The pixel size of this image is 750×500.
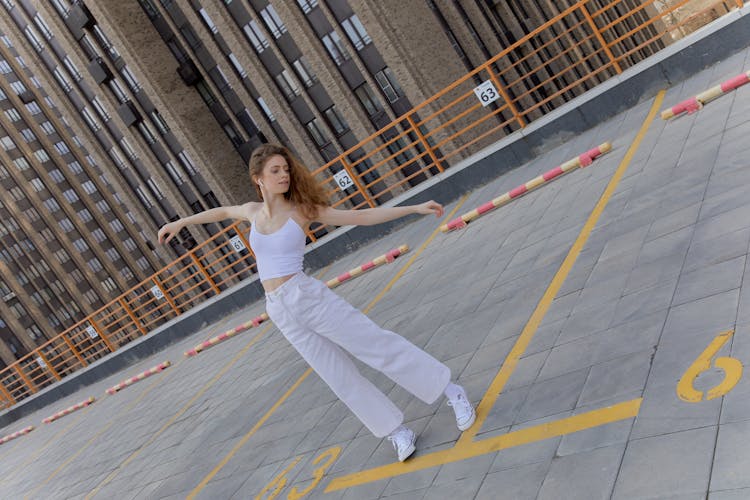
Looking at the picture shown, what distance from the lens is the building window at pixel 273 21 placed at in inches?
1462

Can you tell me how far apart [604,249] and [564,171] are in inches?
157

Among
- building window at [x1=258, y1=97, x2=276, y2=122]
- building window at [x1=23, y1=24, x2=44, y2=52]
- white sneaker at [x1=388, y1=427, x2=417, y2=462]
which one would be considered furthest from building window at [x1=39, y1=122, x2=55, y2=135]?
white sneaker at [x1=388, y1=427, x2=417, y2=462]

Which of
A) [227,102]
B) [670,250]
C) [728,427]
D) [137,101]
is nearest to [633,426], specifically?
[728,427]

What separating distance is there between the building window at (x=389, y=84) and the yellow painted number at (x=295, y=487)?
30454 mm

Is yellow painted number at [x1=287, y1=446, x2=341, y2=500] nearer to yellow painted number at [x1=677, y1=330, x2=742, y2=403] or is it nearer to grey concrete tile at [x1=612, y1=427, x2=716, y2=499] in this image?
grey concrete tile at [x1=612, y1=427, x2=716, y2=499]

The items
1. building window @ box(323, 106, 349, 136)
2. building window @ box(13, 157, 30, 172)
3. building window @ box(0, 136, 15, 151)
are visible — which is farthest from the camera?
building window @ box(13, 157, 30, 172)

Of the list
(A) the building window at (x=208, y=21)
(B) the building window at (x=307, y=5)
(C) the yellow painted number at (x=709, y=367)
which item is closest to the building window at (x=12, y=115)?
(A) the building window at (x=208, y=21)

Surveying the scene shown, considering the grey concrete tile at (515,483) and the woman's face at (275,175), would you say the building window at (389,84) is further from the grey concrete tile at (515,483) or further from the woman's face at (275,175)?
the grey concrete tile at (515,483)

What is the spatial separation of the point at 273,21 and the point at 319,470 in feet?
117

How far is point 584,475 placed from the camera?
334cm

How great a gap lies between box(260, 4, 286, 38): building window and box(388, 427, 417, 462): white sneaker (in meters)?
35.5

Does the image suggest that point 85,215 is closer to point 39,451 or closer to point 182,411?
point 39,451

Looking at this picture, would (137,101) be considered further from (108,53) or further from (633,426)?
(633,426)

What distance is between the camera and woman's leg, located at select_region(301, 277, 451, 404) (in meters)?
4.51
